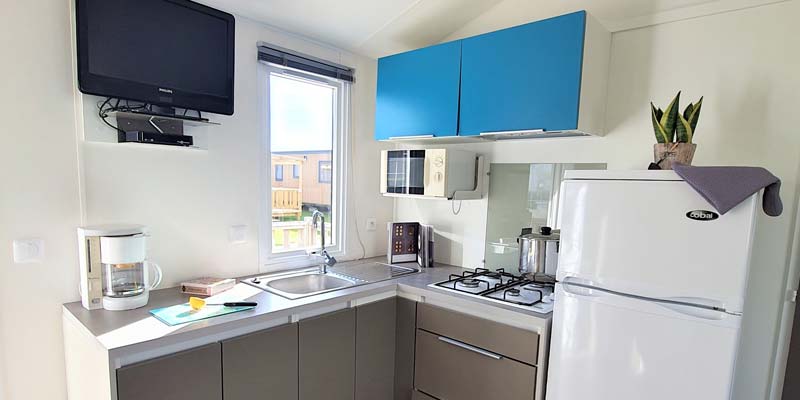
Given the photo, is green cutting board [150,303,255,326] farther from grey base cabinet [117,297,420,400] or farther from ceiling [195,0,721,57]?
ceiling [195,0,721,57]

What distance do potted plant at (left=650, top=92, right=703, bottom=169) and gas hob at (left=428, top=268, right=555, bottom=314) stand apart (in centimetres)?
78

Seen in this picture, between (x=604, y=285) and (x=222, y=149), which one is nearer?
(x=604, y=285)

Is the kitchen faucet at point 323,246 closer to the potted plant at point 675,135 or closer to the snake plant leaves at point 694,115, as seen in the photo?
the potted plant at point 675,135

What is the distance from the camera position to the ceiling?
2035mm

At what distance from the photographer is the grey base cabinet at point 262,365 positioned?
1.57 m

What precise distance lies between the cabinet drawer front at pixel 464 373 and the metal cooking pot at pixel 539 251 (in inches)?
23.4

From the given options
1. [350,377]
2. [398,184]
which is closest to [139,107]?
[398,184]

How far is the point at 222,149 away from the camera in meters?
2.12

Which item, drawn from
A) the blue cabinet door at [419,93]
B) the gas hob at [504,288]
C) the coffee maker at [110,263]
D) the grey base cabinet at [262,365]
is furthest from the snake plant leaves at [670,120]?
the coffee maker at [110,263]

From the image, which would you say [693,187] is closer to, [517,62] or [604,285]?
[604,285]

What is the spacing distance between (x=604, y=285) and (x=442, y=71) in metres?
1.42

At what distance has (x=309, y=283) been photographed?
238 cm

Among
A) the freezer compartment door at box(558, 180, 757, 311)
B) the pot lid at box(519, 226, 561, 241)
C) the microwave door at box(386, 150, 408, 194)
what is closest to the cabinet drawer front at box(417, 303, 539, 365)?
the freezer compartment door at box(558, 180, 757, 311)

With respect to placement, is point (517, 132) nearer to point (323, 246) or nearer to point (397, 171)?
point (397, 171)
